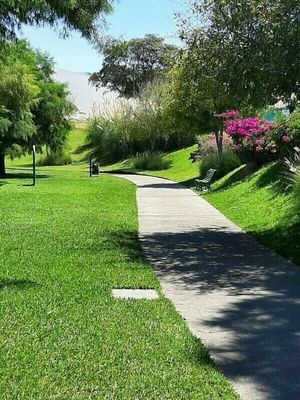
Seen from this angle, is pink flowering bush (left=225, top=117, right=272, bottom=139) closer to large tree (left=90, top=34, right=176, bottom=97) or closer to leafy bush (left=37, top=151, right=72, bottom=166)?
leafy bush (left=37, top=151, right=72, bottom=166)

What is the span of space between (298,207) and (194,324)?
632 cm

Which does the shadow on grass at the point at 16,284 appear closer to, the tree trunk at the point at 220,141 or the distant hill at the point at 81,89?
the tree trunk at the point at 220,141

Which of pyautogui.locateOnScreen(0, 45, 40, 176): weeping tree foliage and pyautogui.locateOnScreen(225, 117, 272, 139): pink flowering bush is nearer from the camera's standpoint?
pyautogui.locateOnScreen(225, 117, 272, 139): pink flowering bush

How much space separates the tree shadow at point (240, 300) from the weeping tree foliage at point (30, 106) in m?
17.7

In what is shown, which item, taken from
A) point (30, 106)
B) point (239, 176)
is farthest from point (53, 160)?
point (239, 176)

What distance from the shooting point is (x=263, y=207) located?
14.7 m

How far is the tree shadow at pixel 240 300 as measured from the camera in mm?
4586

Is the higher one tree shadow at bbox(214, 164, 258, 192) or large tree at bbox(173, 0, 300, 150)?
large tree at bbox(173, 0, 300, 150)

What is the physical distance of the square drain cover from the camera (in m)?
6.66

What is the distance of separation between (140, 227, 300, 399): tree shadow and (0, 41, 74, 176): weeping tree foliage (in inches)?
698

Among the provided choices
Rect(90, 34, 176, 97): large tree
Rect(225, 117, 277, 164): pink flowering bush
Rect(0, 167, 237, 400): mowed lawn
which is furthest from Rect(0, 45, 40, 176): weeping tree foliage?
Rect(90, 34, 176, 97): large tree

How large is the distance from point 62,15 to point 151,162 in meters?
33.9

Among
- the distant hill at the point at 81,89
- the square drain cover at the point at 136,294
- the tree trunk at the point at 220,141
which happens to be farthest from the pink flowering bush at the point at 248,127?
the distant hill at the point at 81,89

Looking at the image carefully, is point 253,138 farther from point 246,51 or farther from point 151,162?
point 151,162
